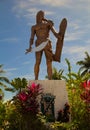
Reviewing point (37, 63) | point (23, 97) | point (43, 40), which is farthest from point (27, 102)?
point (43, 40)

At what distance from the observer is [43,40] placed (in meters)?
15.6

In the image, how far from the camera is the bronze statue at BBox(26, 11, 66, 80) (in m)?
15.4

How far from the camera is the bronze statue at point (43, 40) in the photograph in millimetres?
15438

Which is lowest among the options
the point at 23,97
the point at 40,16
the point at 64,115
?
the point at 64,115

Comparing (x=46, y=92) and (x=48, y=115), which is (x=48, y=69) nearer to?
(x=46, y=92)

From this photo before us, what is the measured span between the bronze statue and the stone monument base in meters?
0.40

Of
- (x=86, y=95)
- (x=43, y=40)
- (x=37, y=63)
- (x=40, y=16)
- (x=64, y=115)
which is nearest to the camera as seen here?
(x=86, y=95)

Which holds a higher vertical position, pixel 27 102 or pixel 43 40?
pixel 43 40

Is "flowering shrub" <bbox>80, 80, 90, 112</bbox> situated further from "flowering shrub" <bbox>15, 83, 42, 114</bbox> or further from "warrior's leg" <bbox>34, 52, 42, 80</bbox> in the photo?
"warrior's leg" <bbox>34, 52, 42, 80</bbox>

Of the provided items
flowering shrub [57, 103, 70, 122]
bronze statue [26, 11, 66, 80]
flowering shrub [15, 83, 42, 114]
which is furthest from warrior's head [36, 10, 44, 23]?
flowering shrub [57, 103, 70, 122]

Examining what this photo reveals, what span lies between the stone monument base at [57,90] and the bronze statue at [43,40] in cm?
40

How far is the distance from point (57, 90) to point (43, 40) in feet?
6.91

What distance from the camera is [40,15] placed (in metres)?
15.8

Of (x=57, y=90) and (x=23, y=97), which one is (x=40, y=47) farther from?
(x=23, y=97)
